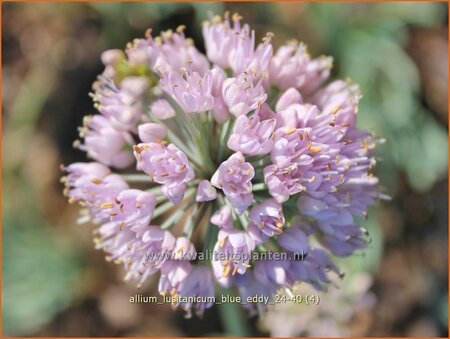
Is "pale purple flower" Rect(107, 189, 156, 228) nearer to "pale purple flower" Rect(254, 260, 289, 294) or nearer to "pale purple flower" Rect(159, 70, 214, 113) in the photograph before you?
"pale purple flower" Rect(159, 70, 214, 113)

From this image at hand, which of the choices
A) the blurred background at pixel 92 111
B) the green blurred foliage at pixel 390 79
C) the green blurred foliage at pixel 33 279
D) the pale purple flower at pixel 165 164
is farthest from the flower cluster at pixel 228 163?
the green blurred foliage at pixel 33 279

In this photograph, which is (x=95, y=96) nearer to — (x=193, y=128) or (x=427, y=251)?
(x=193, y=128)

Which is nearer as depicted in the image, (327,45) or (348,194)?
(348,194)

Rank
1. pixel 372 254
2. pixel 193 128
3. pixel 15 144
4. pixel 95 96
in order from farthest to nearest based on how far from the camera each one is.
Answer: pixel 15 144 → pixel 372 254 → pixel 95 96 → pixel 193 128

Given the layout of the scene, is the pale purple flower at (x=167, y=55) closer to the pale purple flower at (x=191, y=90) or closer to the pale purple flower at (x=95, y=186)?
the pale purple flower at (x=191, y=90)

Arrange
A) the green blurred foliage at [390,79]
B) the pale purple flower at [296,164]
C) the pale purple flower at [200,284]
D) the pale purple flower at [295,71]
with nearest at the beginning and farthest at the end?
the pale purple flower at [296,164] → the pale purple flower at [200,284] → the pale purple flower at [295,71] → the green blurred foliage at [390,79]

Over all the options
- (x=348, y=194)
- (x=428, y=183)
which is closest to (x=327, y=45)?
(x=428, y=183)

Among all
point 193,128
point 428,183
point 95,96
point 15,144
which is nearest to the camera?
point 193,128
